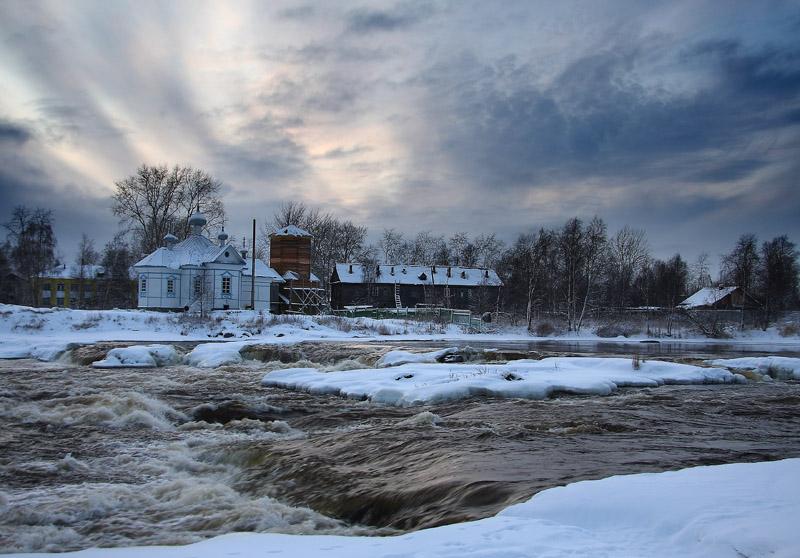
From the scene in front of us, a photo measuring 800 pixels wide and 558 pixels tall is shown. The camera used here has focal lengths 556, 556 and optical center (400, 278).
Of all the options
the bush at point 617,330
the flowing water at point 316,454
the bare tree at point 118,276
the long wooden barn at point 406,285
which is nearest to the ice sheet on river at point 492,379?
the flowing water at point 316,454

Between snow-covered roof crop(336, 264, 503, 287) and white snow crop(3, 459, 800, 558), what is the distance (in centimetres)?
5930

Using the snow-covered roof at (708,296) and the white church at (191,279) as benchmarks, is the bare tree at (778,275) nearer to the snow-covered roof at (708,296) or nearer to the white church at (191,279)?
the snow-covered roof at (708,296)

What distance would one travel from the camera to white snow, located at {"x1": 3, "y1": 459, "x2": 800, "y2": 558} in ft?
11.6

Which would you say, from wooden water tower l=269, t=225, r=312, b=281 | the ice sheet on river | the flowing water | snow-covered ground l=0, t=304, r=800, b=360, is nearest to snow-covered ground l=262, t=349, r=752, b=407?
the ice sheet on river

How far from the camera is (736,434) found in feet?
26.7

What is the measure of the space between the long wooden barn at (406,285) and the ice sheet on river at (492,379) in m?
46.4

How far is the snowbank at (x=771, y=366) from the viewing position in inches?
632

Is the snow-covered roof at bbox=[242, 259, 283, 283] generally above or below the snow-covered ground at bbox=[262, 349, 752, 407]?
above

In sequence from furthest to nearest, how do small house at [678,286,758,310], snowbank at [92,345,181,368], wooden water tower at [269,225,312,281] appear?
small house at [678,286,758,310] < wooden water tower at [269,225,312,281] < snowbank at [92,345,181,368]

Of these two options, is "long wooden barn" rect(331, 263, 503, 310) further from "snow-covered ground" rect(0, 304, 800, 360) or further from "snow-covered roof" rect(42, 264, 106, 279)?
"snow-covered roof" rect(42, 264, 106, 279)

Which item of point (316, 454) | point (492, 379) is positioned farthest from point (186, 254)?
point (316, 454)

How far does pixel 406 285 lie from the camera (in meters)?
66.7

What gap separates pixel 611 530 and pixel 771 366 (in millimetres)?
15958

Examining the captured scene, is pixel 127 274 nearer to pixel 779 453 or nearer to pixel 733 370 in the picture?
pixel 733 370
